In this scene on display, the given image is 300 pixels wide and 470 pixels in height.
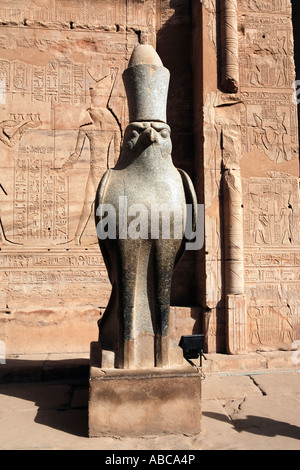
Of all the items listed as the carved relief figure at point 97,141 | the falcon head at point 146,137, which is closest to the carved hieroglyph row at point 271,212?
the carved relief figure at point 97,141

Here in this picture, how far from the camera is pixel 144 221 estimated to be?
3172mm

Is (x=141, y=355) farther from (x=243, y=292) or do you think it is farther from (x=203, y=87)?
(x=203, y=87)

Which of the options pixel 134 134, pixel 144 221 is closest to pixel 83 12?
pixel 134 134

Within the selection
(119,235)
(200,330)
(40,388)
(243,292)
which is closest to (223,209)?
(243,292)

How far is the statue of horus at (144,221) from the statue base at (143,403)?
0.18 meters

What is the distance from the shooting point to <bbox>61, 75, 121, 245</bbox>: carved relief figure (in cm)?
592

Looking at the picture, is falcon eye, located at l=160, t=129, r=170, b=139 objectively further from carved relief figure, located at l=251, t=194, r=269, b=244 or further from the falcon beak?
carved relief figure, located at l=251, t=194, r=269, b=244

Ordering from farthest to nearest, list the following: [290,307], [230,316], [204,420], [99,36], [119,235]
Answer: [99,36] < [290,307] < [230,316] < [204,420] < [119,235]

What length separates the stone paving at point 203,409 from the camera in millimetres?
2939

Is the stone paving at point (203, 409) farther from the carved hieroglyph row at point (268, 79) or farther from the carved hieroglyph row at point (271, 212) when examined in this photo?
the carved hieroglyph row at point (268, 79)

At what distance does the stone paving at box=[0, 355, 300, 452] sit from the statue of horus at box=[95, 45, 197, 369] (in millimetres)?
597

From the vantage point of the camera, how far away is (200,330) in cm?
559

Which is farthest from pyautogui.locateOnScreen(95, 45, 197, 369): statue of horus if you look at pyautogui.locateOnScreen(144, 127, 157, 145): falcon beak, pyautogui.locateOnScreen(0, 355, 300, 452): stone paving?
pyautogui.locateOnScreen(0, 355, 300, 452): stone paving

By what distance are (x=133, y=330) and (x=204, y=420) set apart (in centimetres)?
101
